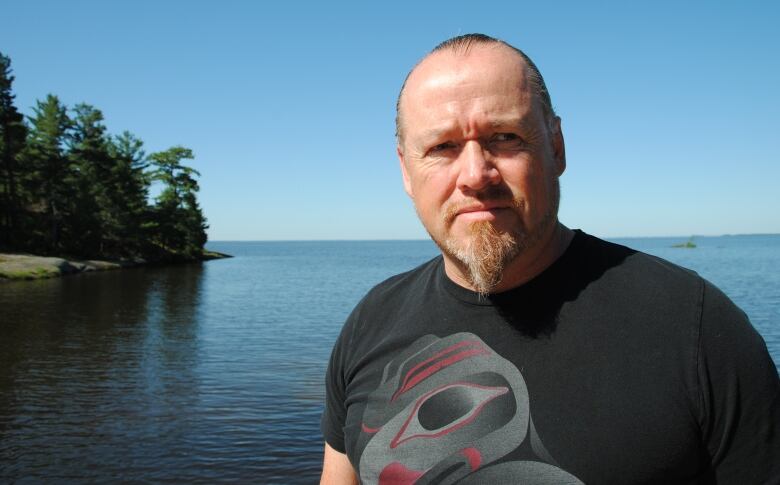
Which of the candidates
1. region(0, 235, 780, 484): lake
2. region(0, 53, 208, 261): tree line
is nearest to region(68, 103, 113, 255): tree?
region(0, 53, 208, 261): tree line

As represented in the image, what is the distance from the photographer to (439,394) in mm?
2072

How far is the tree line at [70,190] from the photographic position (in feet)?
163

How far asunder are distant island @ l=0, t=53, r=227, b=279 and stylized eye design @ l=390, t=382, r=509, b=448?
4642cm

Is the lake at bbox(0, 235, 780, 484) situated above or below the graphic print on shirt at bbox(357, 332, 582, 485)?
below

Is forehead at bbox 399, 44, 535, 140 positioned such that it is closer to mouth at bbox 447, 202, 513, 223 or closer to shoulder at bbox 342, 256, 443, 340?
mouth at bbox 447, 202, 513, 223

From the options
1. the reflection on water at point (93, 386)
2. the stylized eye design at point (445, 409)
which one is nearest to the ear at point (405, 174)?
the stylized eye design at point (445, 409)

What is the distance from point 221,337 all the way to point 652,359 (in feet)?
77.9

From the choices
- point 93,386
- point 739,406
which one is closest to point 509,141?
point 739,406

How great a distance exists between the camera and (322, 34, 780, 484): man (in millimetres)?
1697

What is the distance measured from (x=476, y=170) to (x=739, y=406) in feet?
3.34

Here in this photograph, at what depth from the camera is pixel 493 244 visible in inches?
78.7

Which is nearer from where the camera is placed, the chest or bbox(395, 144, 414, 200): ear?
the chest

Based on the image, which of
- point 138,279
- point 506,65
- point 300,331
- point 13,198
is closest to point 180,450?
point 506,65

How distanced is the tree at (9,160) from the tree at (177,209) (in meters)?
19.5
